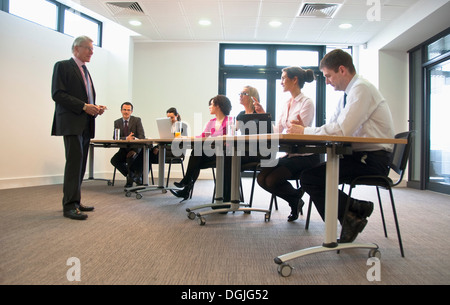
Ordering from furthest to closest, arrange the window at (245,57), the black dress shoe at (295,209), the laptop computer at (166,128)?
the window at (245,57), the laptop computer at (166,128), the black dress shoe at (295,209)

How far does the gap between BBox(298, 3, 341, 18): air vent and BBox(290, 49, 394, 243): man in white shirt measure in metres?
3.30

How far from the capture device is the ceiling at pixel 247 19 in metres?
4.63

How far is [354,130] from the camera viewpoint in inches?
61.0

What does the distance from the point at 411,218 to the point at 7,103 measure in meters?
5.10

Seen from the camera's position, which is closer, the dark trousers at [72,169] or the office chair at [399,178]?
the office chair at [399,178]

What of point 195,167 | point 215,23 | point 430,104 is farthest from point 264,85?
point 195,167

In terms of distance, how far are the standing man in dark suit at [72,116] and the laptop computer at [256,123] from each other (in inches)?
46.3

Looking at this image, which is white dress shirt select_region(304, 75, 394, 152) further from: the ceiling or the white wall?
the white wall

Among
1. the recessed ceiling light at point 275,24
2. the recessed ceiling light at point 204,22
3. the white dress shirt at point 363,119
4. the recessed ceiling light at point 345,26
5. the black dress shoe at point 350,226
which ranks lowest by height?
the black dress shoe at point 350,226

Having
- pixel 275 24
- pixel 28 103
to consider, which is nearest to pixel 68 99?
pixel 28 103

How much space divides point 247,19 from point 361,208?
434 cm

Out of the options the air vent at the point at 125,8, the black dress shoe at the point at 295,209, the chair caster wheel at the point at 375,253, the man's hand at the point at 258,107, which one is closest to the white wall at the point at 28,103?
the air vent at the point at 125,8

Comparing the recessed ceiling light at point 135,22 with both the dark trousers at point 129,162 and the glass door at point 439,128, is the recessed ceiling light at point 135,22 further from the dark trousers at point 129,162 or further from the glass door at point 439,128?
the glass door at point 439,128

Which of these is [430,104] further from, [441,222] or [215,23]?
[215,23]
